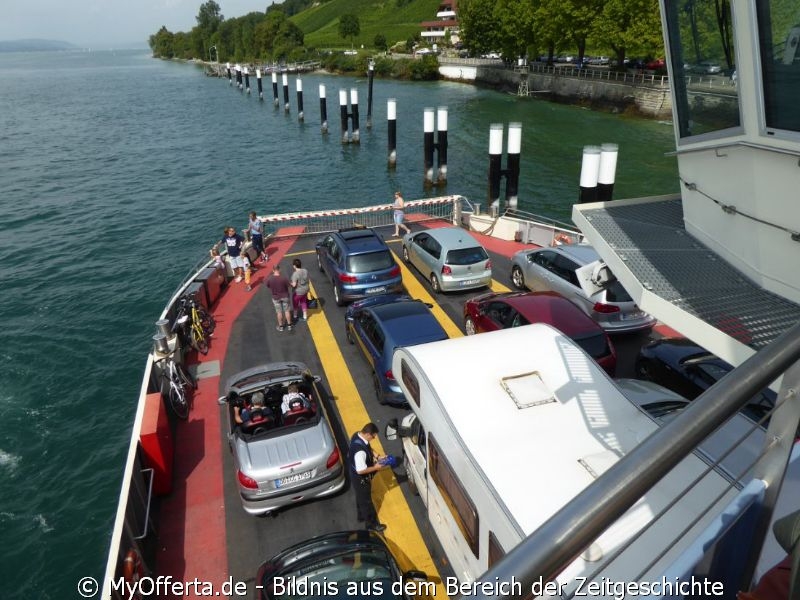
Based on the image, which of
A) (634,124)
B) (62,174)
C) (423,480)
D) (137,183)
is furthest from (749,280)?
(634,124)

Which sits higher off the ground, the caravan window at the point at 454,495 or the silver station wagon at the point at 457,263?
the silver station wagon at the point at 457,263

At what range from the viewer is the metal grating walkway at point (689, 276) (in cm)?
512

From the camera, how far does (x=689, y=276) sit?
618cm

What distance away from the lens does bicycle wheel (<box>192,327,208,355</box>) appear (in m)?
11.9

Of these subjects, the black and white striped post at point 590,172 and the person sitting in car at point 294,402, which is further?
the black and white striped post at point 590,172

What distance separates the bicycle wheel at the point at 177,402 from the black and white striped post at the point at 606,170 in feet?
40.5

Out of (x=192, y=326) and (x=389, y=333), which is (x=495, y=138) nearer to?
(x=389, y=333)

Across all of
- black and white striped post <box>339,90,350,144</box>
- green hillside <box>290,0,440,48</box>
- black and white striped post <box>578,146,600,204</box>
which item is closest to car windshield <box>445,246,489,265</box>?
black and white striped post <box>578,146,600,204</box>

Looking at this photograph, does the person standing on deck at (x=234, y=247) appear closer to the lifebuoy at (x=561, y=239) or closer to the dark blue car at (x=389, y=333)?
the dark blue car at (x=389, y=333)

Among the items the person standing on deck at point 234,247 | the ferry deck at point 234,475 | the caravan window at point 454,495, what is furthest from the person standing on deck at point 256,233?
the caravan window at point 454,495

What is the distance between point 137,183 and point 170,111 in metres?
39.2

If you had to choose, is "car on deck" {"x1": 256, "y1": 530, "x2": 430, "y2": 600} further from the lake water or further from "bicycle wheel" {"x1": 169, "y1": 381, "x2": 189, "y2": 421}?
the lake water

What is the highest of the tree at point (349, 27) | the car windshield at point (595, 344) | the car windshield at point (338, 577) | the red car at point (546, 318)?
the tree at point (349, 27)

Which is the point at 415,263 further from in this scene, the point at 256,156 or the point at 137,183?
the point at 256,156
